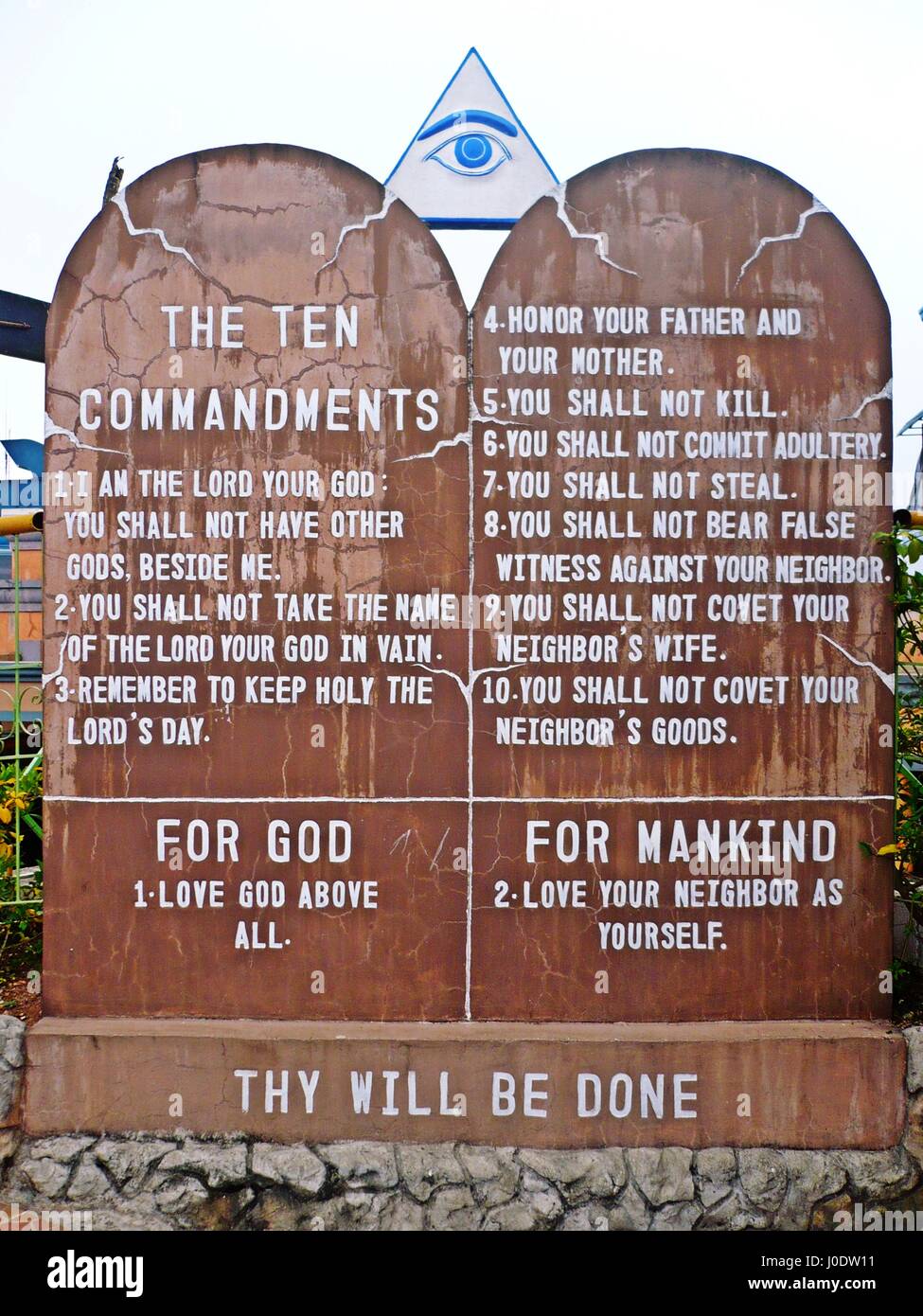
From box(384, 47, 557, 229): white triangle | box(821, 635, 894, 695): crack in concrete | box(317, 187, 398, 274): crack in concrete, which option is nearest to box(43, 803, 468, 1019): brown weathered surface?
box(821, 635, 894, 695): crack in concrete

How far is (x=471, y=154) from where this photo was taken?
17.0ft

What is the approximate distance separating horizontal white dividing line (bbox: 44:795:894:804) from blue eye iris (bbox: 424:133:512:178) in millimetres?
3820

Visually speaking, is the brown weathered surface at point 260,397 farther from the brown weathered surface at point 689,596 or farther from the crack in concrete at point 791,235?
the crack in concrete at point 791,235

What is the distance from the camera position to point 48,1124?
2.95 m

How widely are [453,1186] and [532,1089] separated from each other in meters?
0.38

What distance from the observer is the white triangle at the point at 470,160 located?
16.9 feet

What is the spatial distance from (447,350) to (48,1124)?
9.28 ft

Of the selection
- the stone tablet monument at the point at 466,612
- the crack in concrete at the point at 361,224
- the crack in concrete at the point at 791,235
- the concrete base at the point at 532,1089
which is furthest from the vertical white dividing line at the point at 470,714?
the crack in concrete at the point at 791,235

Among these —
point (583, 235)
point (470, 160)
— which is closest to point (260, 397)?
point (583, 235)

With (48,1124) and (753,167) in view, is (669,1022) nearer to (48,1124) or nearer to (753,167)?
(48,1124)

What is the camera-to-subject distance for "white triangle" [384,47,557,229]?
5.15m

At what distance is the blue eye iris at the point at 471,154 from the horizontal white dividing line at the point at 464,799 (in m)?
3.82

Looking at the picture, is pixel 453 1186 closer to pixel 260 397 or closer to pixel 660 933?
pixel 660 933

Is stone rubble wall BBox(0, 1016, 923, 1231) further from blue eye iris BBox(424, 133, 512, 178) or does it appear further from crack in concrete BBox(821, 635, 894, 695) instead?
blue eye iris BBox(424, 133, 512, 178)
